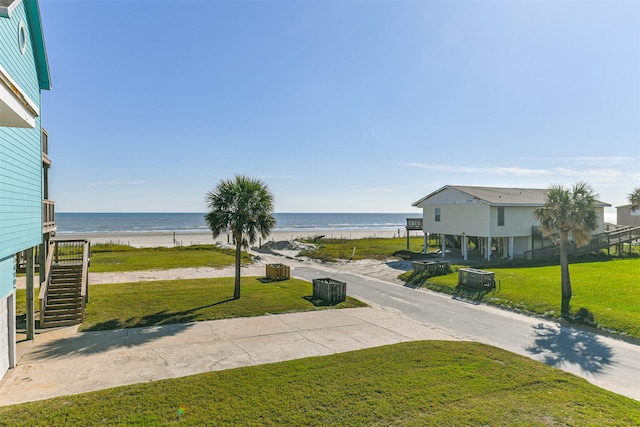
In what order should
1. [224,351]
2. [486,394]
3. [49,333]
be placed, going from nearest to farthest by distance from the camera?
[486,394], [224,351], [49,333]

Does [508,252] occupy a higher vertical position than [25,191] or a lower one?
lower

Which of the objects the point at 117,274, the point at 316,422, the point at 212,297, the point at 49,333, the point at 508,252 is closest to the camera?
the point at 316,422

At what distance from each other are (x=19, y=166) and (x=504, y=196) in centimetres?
3378

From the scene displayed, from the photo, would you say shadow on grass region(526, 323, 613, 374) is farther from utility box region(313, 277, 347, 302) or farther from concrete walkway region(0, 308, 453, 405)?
utility box region(313, 277, 347, 302)

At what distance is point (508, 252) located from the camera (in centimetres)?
3309

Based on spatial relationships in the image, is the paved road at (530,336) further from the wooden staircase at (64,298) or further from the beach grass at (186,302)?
the wooden staircase at (64,298)

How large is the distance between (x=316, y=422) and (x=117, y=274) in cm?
2405

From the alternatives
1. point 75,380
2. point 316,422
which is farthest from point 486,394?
point 75,380

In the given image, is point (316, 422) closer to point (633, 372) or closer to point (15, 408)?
point (15, 408)

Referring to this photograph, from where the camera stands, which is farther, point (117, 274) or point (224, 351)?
point (117, 274)

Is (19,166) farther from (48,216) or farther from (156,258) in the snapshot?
(156,258)

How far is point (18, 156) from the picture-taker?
975 centimetres

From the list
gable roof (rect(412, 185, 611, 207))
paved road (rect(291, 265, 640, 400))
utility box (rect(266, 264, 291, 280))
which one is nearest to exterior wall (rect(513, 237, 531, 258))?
gable roof (rect(412, 185, 611, 207))

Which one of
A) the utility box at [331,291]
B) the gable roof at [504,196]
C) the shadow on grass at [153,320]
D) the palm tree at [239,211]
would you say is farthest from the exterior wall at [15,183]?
the gable roof at [504,196]
